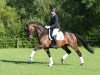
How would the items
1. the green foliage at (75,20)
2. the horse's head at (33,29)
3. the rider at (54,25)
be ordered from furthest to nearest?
the green foliage at (75,20)
the horse's head at (33,29)
the rider at (54,25)

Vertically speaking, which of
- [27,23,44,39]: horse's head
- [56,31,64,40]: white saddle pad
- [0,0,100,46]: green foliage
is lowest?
[0,0,100,46]: green foliage

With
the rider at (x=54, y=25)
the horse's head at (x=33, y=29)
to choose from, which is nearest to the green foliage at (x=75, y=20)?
the horse's head at (x=33, y=29)

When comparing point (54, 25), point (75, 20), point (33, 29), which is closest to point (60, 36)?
point (54, 25)

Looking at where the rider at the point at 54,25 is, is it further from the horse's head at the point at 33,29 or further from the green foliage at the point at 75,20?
the green foliage at the point at 75,20

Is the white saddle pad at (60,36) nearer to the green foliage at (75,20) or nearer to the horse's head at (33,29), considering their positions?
the horse's head at (33,29)

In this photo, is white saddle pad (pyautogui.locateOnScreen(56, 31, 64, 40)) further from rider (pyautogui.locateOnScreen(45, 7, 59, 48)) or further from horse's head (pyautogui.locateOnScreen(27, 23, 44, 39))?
horse's head (pyautogui.locateOnScreen(27, 23, 44, 39))

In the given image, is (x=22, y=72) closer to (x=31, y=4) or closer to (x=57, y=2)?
(x=57, y=2)

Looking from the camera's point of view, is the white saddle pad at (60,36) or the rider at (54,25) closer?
the rider at (54,25)

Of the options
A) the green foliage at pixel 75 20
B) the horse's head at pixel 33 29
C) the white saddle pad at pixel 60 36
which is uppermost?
the horse's head at pixel 33 29

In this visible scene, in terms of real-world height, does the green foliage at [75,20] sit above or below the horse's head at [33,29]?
below

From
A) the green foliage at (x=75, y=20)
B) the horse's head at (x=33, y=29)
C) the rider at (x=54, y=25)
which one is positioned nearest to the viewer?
the rider at (x=54, y=25)

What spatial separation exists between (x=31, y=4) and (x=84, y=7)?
18.2 m

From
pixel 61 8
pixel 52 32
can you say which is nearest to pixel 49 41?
pixel 52 32

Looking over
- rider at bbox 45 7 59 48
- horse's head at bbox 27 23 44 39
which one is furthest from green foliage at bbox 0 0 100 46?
rider at bbox 45 7 59 48
